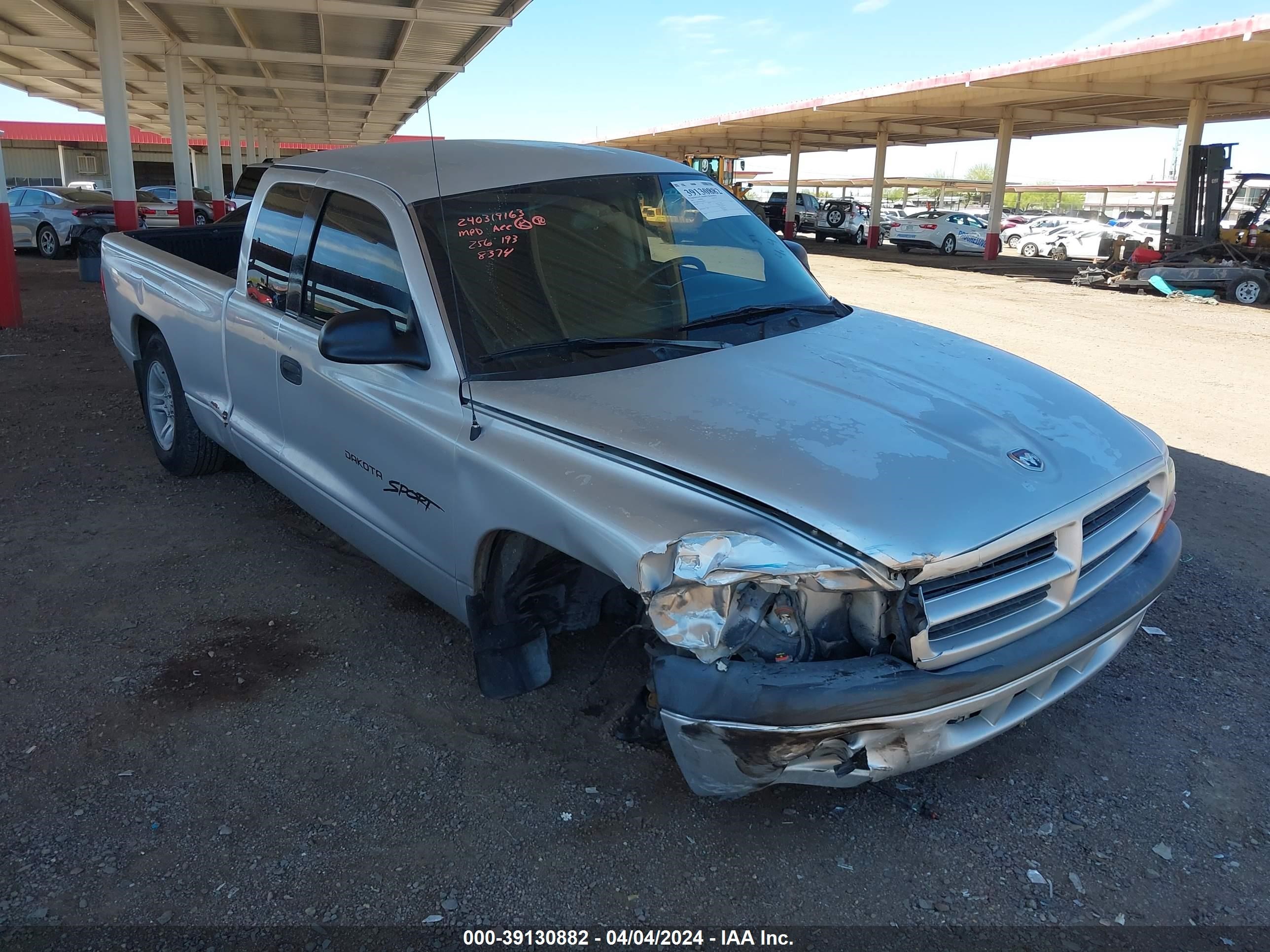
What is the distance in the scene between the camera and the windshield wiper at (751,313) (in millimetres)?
3326

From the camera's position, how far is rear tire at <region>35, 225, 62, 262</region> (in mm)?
19469

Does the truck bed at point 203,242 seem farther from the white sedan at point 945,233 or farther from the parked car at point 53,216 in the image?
the white sedan at point 945,233

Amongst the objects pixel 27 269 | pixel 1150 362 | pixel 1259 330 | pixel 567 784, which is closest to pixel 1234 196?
pixel 1259 330

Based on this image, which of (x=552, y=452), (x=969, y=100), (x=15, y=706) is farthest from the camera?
(x=969, y=100)

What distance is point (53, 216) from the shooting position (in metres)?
19.3

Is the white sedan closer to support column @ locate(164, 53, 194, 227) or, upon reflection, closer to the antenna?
support column @ locate(164, 53, 194, 227)

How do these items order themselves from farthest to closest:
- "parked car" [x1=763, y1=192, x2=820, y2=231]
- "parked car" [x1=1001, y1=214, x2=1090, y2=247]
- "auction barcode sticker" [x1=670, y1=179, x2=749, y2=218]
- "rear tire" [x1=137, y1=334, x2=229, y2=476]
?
"parked car" [x1=763, y1=192, x2=820, y2=231]
"parked car" [x1=1001, y1=214, x2=1090, y2=247]
"rear tire" [x1=137, y1=334, x2=229, y2=476]
"auction barcode sticker" [x1=670, y1=179, x2=749, y2=218]

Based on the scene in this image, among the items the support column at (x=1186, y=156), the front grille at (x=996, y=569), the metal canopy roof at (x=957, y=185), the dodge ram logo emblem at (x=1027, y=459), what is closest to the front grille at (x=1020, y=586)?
the front grille at (x=996, y=569)

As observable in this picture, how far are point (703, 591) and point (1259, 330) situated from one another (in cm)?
1481

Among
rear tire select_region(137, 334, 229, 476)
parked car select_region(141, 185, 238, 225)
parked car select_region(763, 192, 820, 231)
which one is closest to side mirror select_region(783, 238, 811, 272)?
rear tire select_region(137, 334, 229, 476)

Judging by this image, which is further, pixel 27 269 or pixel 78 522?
pixel 27 269

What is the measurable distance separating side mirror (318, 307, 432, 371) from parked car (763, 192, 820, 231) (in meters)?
38.2

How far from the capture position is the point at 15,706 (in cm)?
325

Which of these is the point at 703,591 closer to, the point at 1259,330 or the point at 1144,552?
the point at 1144,552
